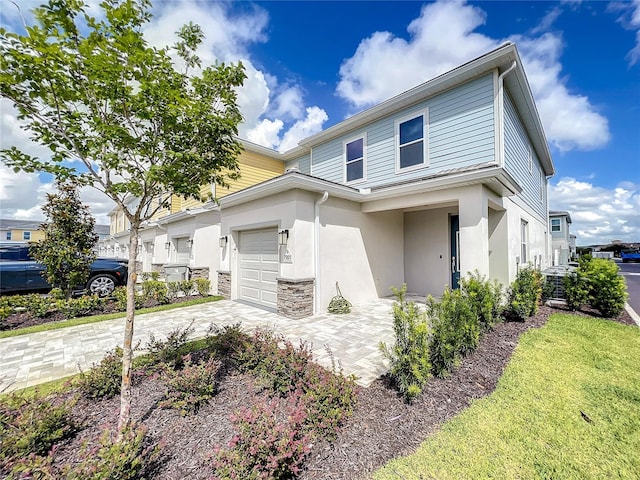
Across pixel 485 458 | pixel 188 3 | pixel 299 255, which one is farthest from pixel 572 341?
pixel 188 3

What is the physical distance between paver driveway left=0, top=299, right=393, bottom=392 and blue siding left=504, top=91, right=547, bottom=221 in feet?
19.0

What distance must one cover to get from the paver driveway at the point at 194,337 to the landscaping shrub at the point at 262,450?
5.42ft

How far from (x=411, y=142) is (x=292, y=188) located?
4.36 meters

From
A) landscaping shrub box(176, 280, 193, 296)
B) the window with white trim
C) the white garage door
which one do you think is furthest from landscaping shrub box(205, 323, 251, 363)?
the window with white trim

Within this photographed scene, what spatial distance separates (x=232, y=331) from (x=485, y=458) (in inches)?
141

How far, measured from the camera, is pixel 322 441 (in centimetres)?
246

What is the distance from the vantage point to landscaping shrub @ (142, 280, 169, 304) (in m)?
8.54

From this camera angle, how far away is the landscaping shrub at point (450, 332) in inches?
144

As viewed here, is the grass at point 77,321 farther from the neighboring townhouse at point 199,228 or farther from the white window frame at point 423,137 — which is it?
the white window frame at point 423,137

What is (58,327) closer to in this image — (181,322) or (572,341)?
(181,322)

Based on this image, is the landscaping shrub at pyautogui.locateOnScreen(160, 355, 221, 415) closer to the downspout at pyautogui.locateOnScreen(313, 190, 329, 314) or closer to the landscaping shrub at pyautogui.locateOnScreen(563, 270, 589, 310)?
the downspout at pyautogui.locateOnScreen(313, 190, 329, 314)

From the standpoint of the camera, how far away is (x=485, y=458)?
231 centimetres

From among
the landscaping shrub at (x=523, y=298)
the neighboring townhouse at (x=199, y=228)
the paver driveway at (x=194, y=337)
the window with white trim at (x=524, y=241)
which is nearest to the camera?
the paver driveway at (x=194, y=337)

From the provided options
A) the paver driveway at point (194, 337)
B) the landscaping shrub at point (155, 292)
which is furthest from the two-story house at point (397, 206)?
the landscaping shrub at point (155, 292)
